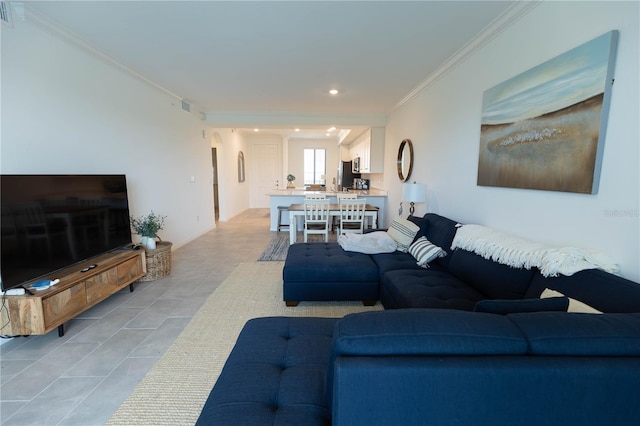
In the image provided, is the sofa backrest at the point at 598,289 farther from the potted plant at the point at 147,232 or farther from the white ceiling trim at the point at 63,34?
the white ceiling trim at the point at 63,34

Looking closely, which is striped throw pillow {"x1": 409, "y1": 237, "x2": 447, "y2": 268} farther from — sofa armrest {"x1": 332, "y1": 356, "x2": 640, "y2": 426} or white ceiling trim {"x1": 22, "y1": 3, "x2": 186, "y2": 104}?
A: white ceiling trim {"x1": 22, "y1": 3, "x2": 186, "y2": 104}

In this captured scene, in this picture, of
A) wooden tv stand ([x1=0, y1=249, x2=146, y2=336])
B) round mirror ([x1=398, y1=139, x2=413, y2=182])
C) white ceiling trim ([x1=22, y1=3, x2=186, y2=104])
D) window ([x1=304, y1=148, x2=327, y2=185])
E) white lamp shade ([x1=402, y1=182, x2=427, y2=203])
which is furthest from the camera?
window ([x1=304, y1=148, x2=327, y2=185])

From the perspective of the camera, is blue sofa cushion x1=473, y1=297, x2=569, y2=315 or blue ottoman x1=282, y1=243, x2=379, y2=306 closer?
blue sofa cushion x1=473, y1=297, x2=569, y2=315

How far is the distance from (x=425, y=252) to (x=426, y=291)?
72 centimetres

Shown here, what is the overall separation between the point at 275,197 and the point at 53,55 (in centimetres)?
415

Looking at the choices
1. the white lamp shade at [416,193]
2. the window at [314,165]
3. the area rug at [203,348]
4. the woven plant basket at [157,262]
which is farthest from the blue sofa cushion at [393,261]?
the window at [314,165]

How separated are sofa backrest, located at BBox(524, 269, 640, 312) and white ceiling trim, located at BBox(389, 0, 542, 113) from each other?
5.97 ft

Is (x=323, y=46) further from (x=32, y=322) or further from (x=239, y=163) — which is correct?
(x=239, y=163)

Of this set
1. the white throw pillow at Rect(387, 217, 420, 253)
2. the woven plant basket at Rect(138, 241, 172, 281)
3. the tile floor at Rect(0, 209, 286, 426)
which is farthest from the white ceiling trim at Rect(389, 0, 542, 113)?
the woven plant basket at Rect(138, 241, 172, 281)

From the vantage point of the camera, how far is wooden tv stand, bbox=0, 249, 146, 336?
1922 millimetres

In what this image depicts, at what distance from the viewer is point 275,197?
20.5ft

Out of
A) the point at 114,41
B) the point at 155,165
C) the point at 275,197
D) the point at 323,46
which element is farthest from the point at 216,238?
the point at 323,46

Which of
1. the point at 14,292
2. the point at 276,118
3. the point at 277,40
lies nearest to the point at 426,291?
the point at 277,40

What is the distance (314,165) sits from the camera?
33.8 ft
